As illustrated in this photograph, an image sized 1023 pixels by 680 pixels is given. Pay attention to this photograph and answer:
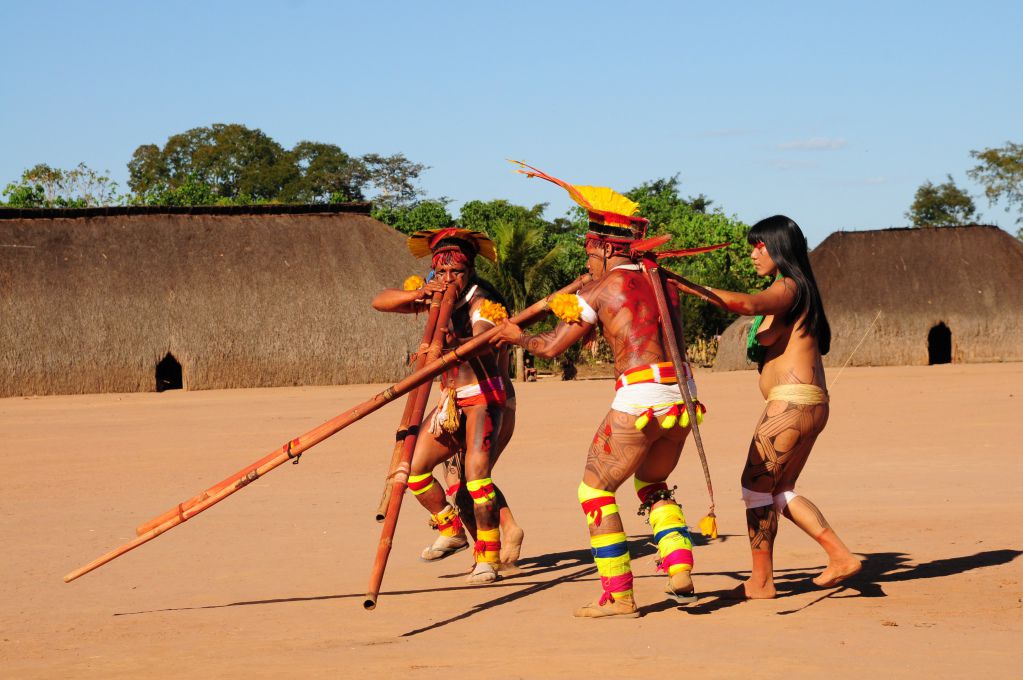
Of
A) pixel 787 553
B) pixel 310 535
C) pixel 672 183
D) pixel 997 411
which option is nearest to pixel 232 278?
pixel 997 411

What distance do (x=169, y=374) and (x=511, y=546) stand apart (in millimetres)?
19351

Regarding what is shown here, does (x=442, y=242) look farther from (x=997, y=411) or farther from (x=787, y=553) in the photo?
(x=997, y=411)

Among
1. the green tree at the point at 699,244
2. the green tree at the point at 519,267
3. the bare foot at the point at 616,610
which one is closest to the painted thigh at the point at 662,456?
the bare foot at the point at 616,610

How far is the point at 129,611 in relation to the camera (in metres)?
5.86

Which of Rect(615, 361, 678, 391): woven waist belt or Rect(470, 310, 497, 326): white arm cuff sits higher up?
Rect(470, 310, 497, 326): white arm cuff

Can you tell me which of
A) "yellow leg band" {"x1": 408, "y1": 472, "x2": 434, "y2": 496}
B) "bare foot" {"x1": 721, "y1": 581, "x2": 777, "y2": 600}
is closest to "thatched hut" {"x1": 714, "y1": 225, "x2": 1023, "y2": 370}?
"yellow leg band" {"x1": 408, "y1": 472, "x2": 434, "y2": 496}

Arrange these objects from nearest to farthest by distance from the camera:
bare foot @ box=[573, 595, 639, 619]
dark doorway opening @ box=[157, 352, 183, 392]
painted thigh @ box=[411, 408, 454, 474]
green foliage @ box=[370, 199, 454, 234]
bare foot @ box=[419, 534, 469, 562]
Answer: bare foot @ box=[573, 595, 639, 619] → painted thigh @ box=[411, 408, 454, 474] → bare foot @ box=[419, 534, 469, 562] → dark doorway opening @ box=[157, 352, 183, 392] → green foliage @ box=[370, 199, 454, 234]

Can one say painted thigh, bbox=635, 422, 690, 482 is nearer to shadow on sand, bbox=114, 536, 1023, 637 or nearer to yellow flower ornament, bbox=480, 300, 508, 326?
shadow on sand, bbox=114, 536, 1023, 637

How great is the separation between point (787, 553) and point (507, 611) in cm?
196

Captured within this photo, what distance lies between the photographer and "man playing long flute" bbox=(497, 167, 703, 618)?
17.6 feet

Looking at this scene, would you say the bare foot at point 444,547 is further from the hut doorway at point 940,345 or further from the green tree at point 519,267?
the hut doorway at point 940,345

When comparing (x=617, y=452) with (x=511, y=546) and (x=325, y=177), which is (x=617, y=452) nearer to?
(x=511, y=546)

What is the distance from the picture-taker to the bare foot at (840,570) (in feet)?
18.1

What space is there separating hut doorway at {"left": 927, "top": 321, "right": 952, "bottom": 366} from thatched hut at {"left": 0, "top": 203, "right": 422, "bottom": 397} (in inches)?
511
